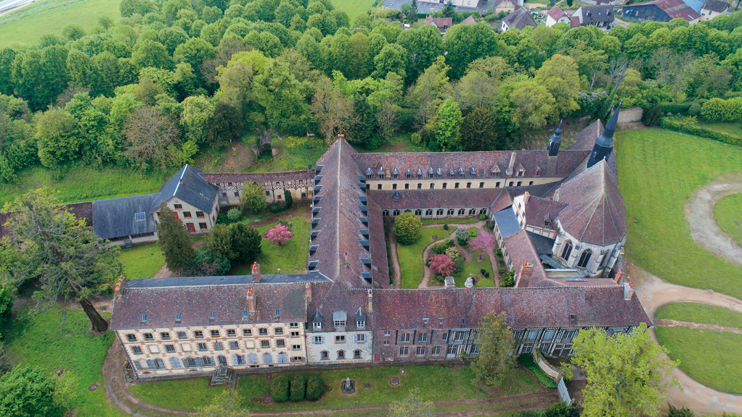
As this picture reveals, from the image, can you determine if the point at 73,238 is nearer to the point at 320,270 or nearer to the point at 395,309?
the point at 320,270

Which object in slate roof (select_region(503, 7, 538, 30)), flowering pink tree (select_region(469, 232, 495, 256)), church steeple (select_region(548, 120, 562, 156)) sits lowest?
flowering pink tree (select_region(469, 232, 495, 256))

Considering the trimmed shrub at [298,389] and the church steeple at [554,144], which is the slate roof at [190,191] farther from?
the church steeple at [554,144]

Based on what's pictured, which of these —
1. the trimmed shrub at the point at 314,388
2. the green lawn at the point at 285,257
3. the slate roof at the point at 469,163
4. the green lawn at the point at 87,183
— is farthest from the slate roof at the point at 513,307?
the green lawn at the point at 87,183

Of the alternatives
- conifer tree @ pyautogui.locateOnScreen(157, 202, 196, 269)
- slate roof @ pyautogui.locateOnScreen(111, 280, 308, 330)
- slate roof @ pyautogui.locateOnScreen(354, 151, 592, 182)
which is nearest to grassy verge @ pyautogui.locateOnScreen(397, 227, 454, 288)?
A: slate roof @ pyautogui.locateOnScreen(354, 151, 592, 182)

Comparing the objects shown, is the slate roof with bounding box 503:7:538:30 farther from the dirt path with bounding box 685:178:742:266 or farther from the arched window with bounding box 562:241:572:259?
the arched window with bounding box 562:241:572:259

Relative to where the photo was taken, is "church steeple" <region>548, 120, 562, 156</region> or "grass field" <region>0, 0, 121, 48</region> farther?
"grass field" <region>0, 0, 121, 48</region>

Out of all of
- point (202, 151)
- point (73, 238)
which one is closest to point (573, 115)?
point (202, 151)

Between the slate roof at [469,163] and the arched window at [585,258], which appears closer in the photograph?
the arched window at [585,258]
